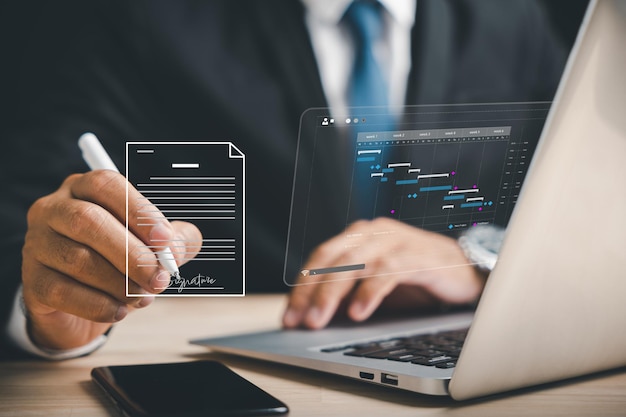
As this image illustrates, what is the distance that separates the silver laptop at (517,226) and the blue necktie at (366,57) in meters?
0.47

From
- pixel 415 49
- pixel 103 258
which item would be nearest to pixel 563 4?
pixel 415 49

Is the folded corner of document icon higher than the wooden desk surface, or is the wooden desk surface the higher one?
the folded corner of document icon

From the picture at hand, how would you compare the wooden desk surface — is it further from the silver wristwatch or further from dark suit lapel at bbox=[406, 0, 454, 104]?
dark suit lapel at bbox=[406, 0, 454, 104]

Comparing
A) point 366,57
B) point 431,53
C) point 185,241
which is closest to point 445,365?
point 185,241

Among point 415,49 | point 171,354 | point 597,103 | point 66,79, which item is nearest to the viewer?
point 597,103

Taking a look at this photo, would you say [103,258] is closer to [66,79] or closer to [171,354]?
[171,354]

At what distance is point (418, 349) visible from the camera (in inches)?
21.1

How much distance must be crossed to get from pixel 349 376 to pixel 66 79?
109 cm

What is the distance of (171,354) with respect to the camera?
63 cm

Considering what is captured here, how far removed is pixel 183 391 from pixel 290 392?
0.08m

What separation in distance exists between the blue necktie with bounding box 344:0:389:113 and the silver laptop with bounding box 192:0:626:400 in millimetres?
471

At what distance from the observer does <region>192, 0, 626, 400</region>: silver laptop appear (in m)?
0.39

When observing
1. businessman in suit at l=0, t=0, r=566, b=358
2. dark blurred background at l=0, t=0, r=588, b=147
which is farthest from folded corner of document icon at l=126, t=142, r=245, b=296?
dark blurred background at l=0, t=0, r=588, b=147

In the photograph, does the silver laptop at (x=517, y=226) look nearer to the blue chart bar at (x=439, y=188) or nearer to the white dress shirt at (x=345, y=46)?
the blue chart bar at (x=439, y=188)
